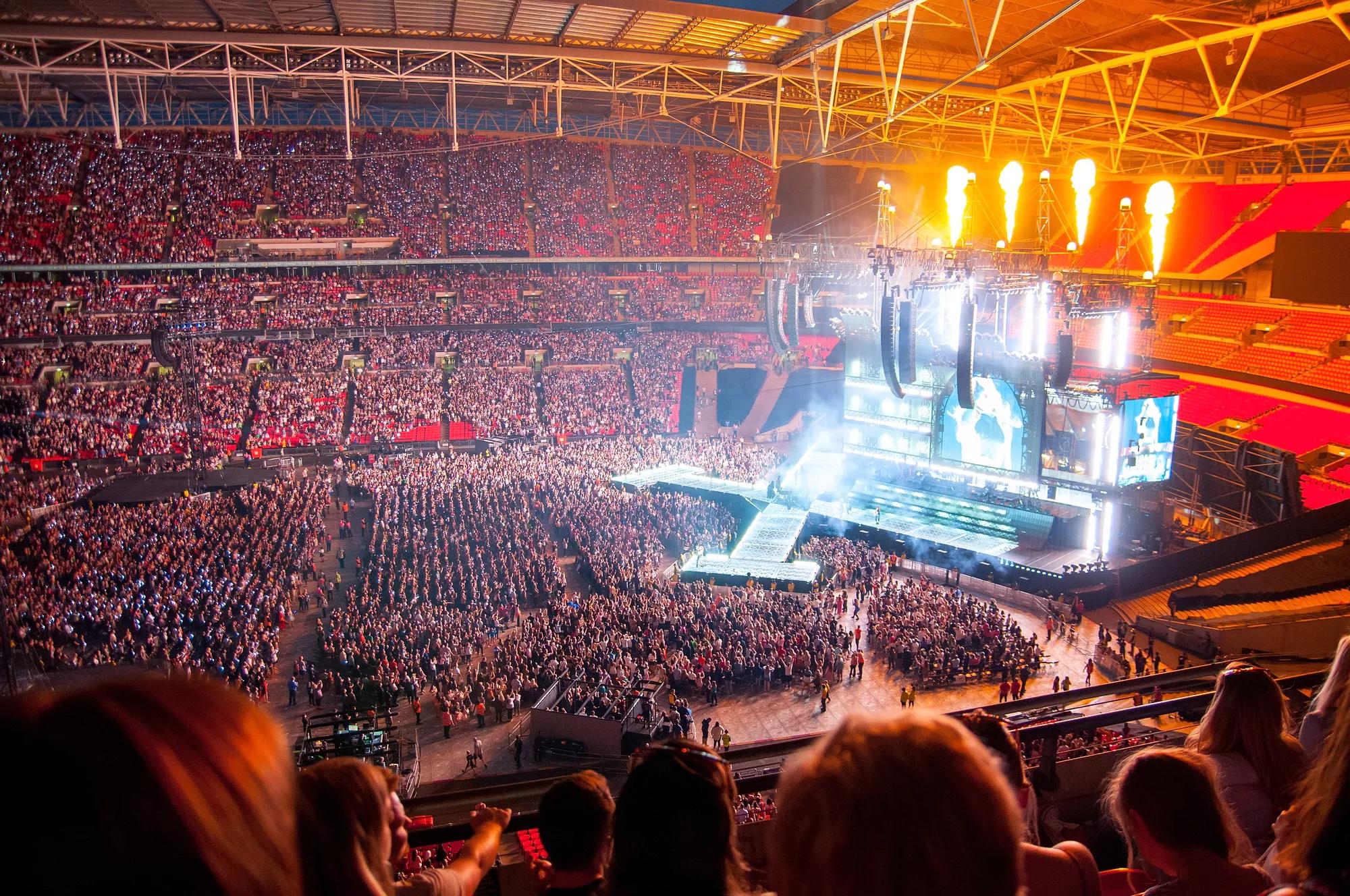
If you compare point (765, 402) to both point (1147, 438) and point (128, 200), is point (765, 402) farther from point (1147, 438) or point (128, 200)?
point (128, 200)

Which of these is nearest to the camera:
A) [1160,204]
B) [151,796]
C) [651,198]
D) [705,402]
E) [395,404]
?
[151,796]

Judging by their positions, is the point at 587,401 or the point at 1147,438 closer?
the point at 1147,438

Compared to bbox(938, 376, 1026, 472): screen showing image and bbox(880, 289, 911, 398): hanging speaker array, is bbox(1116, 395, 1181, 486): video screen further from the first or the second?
bbox(880, 289, 911, 398): hanging speaker array

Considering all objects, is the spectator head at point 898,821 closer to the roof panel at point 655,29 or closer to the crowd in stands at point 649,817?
the crowd in stands at point 649,817

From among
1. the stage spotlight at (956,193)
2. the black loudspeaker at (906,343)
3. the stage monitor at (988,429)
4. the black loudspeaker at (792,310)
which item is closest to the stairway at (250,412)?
the black loudspeaker at (792,310)

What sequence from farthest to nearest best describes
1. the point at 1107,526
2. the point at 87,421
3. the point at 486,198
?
the point at 486,198 < the point at 87,421 < the point at 1107,526

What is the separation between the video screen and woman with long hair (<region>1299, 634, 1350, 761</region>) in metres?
16.7

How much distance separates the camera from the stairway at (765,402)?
30362mm

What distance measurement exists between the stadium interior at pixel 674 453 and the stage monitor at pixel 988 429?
0.36 ft

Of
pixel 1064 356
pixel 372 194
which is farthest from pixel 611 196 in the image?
pixel 1064 356

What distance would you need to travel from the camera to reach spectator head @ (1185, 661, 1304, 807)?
2.56 m

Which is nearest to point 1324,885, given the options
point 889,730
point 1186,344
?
point 889,730

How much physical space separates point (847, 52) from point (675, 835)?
17047mm

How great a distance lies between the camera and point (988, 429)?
20469mm
